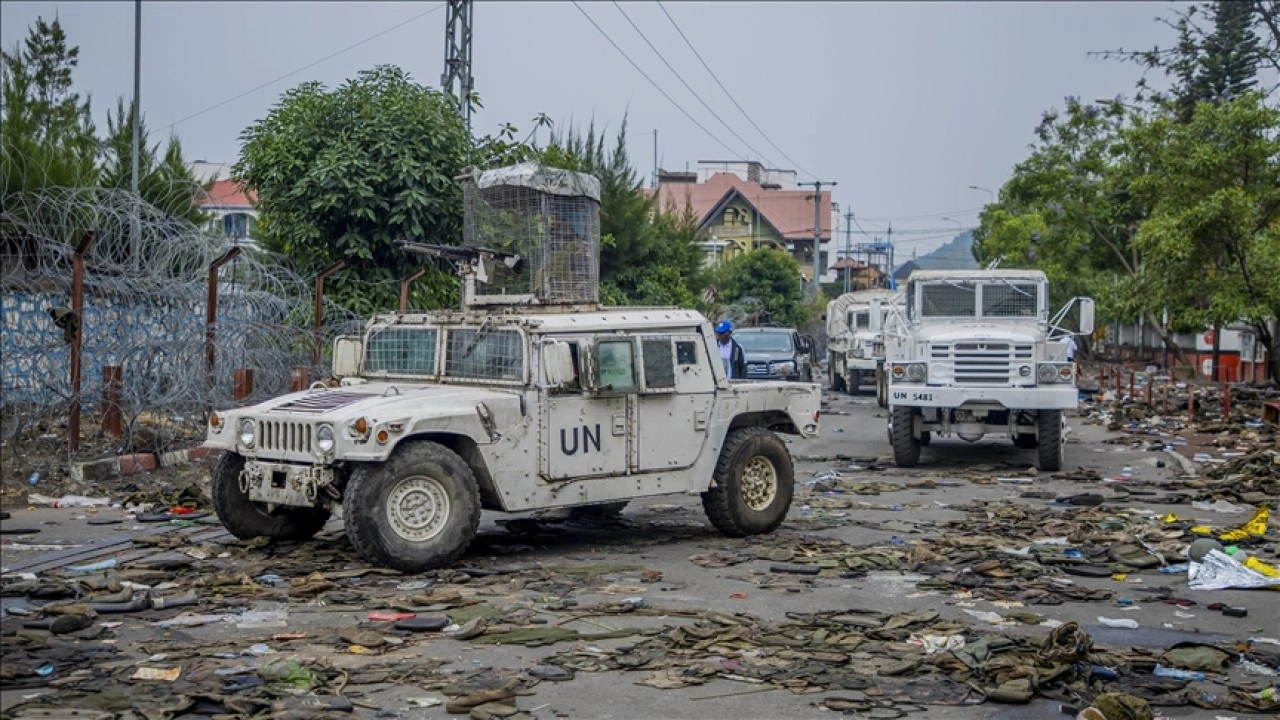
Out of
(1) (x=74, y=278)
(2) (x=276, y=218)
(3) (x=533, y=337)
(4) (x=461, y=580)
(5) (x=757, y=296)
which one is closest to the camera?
(4) (x=461, y=580)

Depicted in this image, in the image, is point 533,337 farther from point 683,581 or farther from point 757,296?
point 757,296

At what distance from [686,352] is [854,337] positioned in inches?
937

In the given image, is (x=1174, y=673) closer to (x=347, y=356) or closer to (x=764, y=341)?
(x=347, y=356)

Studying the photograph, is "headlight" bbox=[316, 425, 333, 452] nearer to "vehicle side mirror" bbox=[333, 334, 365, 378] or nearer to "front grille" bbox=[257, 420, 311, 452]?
"front grille" bbox=[257, 420, 311, 452]

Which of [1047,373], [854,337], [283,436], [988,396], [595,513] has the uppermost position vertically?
[854,337]

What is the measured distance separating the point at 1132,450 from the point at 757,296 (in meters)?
35.9

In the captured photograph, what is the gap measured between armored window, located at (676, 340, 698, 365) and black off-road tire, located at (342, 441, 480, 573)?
223 centimetres

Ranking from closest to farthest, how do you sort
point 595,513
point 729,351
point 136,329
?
point 595,513
point 136,329
point 729,351

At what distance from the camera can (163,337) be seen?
14.2m

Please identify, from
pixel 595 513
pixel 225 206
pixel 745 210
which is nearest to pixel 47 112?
pixel 225 206

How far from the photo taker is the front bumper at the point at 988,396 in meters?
17.0

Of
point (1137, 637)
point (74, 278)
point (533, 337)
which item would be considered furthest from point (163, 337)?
point (1137, 637)

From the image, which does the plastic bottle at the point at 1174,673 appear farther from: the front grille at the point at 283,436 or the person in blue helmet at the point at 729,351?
the person in blue helmet at the point at 729,351

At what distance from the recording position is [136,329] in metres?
14.3
